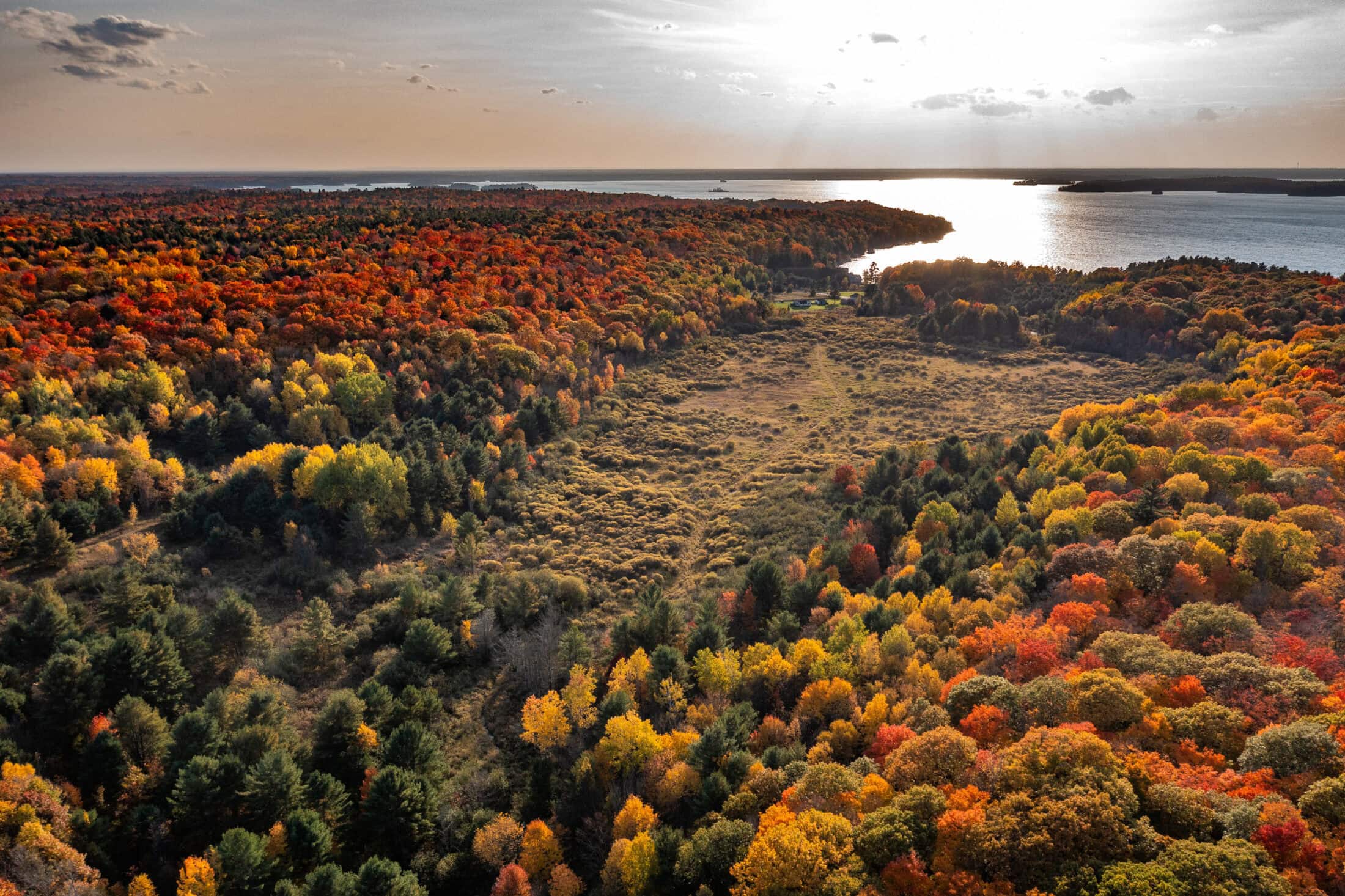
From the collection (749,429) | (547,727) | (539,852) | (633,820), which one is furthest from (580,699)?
(749,429)

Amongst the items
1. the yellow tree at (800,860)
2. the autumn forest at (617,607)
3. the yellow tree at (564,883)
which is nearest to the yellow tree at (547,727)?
the autumn forest at (617,607)

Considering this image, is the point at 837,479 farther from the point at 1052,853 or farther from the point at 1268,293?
the point at 1268,293

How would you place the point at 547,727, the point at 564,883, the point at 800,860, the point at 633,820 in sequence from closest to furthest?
the point at 800,860
the point at 564,883
the point at 633,820
the point at 547,727

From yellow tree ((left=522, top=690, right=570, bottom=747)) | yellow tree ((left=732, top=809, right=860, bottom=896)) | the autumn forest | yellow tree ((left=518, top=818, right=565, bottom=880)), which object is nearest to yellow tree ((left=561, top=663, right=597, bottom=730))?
the autumn forest

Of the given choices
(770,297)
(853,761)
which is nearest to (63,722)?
(853,761)

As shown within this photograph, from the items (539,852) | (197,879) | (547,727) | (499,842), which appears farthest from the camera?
(547,727)

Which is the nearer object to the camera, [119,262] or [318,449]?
[318,449]

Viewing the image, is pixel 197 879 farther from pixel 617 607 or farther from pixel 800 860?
pixel 617 607

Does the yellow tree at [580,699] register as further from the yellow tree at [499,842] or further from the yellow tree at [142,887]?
the yellow tree at [142,887]
